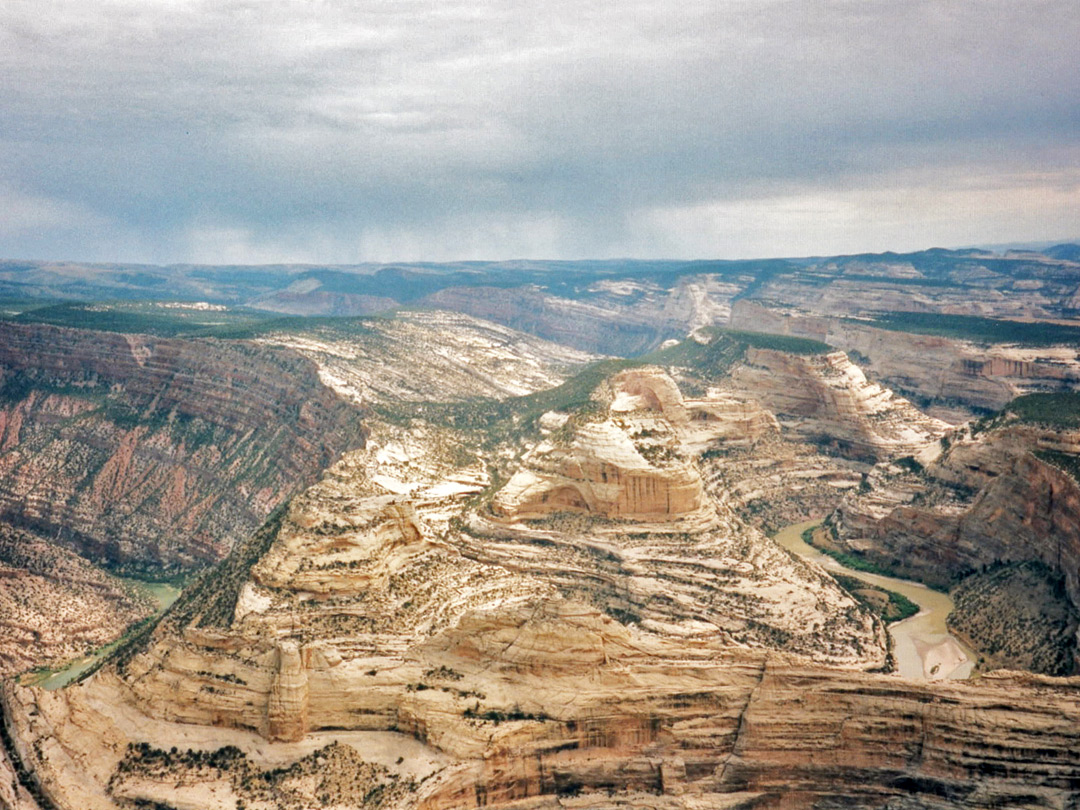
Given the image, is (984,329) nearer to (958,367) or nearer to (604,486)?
(958,367)

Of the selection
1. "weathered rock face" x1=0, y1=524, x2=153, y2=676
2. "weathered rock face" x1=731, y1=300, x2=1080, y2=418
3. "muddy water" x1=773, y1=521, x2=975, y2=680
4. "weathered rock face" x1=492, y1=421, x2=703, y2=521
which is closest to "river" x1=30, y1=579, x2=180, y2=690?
"weathered rock face" x1=0, y1=524, x2=153, y2=676

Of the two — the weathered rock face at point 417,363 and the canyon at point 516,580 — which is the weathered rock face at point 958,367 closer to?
the canyon at point 516,580

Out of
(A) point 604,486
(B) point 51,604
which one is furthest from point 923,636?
(B) point 51,604

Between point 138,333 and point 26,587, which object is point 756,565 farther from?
point 138,333

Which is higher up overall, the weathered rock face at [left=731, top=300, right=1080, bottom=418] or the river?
the weathered rock face at [left=731, top=300, right=1080, bottom=418]

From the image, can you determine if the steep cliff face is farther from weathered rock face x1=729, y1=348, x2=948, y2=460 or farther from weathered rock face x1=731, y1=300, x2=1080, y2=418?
weathered rock face x1=731, y1=300, x2=1080, y2=418
